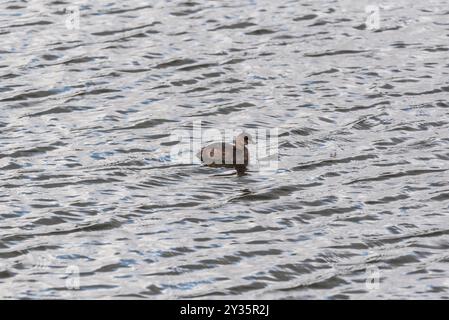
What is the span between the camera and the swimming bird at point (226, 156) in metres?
16.4

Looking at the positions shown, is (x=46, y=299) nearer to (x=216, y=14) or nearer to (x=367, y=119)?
(x=367, y=119)

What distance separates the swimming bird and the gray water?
0.18 m

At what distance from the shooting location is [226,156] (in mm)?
16422

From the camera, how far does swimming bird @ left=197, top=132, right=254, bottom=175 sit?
16422mm

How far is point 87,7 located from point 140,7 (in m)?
1.12

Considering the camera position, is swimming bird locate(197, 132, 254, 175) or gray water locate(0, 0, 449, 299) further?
swimming bird locate(197, 132, 254, 175)

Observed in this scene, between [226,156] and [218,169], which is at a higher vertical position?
[226,156]

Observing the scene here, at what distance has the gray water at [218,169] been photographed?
13359 millimetres

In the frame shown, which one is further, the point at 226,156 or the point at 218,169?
the point at 218,169

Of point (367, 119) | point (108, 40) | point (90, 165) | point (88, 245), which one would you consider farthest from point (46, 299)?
point (108, 40)

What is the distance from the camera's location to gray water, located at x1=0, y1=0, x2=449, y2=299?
13359mm

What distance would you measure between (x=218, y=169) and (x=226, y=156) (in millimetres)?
252

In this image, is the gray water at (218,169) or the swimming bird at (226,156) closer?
the gray water at (218,169)

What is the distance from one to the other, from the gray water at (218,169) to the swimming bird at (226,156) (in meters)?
0.18
